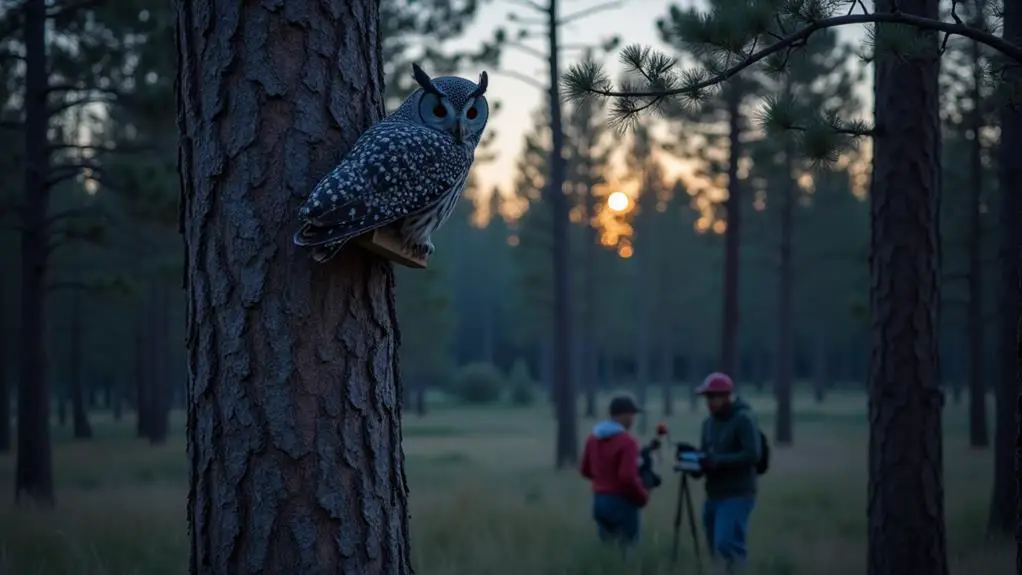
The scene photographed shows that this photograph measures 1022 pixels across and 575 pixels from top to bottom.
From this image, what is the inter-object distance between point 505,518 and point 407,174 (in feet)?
29.4

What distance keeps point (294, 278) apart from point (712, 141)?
23.3 metres

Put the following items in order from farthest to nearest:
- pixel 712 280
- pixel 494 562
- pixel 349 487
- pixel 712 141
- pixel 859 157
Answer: pixel 712 280 → pixel 859 157 → pixel 712 141 → pixel 494 562 → pixel 349 487

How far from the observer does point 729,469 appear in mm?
8289

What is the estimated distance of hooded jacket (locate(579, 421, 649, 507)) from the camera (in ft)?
27.8

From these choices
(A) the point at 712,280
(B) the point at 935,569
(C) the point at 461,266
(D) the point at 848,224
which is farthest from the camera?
(C) the point at 461,266

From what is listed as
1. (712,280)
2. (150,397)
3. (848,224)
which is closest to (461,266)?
→ (712,280)

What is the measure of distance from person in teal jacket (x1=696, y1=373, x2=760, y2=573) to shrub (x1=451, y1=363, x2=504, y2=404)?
154 ft

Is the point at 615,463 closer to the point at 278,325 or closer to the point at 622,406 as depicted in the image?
the point at 622,406

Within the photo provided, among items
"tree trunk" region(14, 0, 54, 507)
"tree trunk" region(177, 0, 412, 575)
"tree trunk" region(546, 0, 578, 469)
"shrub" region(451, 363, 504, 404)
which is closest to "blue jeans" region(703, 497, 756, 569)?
"tree trunk" region(177, 0, 412, 575)

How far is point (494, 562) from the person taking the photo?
8359 millimetres

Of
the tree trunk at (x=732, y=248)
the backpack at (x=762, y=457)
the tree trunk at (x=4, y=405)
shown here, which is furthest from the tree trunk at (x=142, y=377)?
the backpack at (x=762, y=457)

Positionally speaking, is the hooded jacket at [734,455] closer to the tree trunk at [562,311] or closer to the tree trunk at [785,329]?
the tree trunk at [562,311]

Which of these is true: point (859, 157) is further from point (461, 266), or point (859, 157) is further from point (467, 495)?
point (461, 266)

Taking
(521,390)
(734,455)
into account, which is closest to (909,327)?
(734,455)
